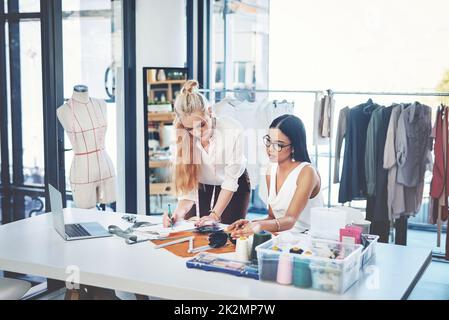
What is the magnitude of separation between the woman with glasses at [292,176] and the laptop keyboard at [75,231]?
0.96 m

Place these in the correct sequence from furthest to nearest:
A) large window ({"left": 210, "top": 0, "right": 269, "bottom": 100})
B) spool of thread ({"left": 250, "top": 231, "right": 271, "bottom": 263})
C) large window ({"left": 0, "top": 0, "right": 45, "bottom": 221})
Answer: large window ({"left": 210, "top": 0, "right": 269, "bottom": 100}) < large window ({"left": 0, "top": 0, "right": 45, "bottom": 221}) < spool of thread ({"left": 250, "top": 231, "right": 271, "bottom": 263})

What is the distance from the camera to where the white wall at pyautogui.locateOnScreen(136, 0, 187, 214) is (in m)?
4.93

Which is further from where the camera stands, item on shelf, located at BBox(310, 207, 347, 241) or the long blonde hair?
the long blonde hair

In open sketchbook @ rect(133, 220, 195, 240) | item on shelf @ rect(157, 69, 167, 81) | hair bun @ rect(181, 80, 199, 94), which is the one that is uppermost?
item on shelf @ rect(157, 69, 167, 81)

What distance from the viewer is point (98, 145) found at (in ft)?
13.1

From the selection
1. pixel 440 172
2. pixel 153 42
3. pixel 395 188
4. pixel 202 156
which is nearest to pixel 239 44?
pixel 153 42

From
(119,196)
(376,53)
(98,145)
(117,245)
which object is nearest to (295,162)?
(117,245)

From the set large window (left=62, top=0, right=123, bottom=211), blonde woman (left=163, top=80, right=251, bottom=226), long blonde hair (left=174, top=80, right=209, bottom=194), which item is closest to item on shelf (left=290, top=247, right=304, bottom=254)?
blonde woman (left=163, top=80, right=251, bottom=226)

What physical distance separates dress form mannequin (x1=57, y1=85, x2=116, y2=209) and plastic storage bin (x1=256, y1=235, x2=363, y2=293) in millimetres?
2043

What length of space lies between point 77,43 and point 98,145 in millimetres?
838

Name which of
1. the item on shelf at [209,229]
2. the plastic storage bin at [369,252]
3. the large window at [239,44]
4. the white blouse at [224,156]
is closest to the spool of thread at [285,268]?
the plastic storage bin at [369,252]

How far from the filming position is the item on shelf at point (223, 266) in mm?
2090

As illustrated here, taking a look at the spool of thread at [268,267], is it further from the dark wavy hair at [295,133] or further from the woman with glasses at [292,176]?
the dark wavy hair at [295,133]

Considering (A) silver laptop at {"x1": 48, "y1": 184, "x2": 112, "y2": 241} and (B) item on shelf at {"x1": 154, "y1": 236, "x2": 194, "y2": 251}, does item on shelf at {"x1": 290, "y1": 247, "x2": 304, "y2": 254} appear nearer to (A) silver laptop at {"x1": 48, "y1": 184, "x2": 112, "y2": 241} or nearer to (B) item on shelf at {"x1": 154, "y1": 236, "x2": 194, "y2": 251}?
(B) item on shelf at {"x1": 154, "y1": 236, "x2": 194, "y2": 251}
